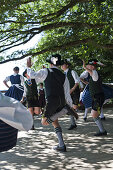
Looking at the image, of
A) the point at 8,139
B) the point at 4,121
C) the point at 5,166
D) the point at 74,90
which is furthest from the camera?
the point at 74,90

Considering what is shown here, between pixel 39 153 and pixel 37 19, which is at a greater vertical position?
pixel 37 19

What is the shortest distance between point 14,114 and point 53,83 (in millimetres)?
2398

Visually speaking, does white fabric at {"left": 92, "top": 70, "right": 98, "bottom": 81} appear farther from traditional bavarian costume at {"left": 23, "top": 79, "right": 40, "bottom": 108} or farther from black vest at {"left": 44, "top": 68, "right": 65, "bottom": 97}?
traditional bavarian costume at {"left": 23, "top": 79, "right": 40, "bottom": 108}

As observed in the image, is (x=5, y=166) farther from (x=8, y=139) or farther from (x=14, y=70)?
(x=14, y=70)

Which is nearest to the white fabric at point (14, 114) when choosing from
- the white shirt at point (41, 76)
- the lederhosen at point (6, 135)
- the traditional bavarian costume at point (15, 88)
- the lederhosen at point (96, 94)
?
the lederhosen at point (6, 135)

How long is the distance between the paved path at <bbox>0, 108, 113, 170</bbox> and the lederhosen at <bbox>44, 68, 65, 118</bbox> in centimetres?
79

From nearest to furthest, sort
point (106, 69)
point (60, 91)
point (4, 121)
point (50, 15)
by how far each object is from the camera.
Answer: point (4, 121), point (60, 91), point (50, 15), point (106, 69)

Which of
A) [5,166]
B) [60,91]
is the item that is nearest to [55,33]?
[60,91]

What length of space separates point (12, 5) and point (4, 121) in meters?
5.82

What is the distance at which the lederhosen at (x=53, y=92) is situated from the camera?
460 centimetres

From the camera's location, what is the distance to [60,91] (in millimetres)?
4684

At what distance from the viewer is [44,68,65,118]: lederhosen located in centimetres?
460

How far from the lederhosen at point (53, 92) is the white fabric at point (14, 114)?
2.24 m

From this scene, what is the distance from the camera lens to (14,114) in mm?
2250
